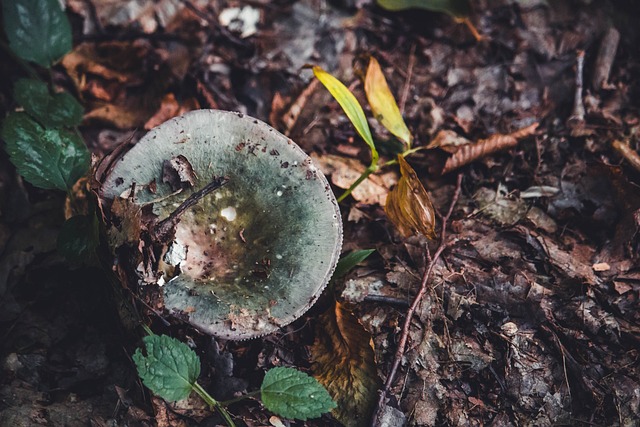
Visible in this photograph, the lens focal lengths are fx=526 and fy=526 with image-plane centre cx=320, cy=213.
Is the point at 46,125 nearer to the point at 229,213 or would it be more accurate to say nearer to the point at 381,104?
the point at 229,213

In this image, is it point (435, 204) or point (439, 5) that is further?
point (439, 5)

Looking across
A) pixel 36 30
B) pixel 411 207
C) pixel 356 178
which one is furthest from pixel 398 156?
pixel 36 30

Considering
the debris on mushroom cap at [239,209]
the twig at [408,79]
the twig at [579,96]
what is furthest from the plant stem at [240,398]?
the twig at [579,96]

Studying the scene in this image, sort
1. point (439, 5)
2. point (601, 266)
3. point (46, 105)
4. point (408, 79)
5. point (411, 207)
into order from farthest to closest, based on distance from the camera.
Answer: point (439, 5)
point (408, 79)
point (46, 105)
point (601, 266)
point (411, 207)

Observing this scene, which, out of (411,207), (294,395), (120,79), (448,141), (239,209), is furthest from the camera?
(120,79)

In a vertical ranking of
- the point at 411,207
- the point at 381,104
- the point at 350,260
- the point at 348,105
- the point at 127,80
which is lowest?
the point at 350,260

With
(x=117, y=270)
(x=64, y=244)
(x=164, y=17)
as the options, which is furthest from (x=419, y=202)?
(x=164, y=17)

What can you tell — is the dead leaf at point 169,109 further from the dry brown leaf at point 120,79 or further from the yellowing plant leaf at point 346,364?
the yellowing plant leaf at point 346,364
